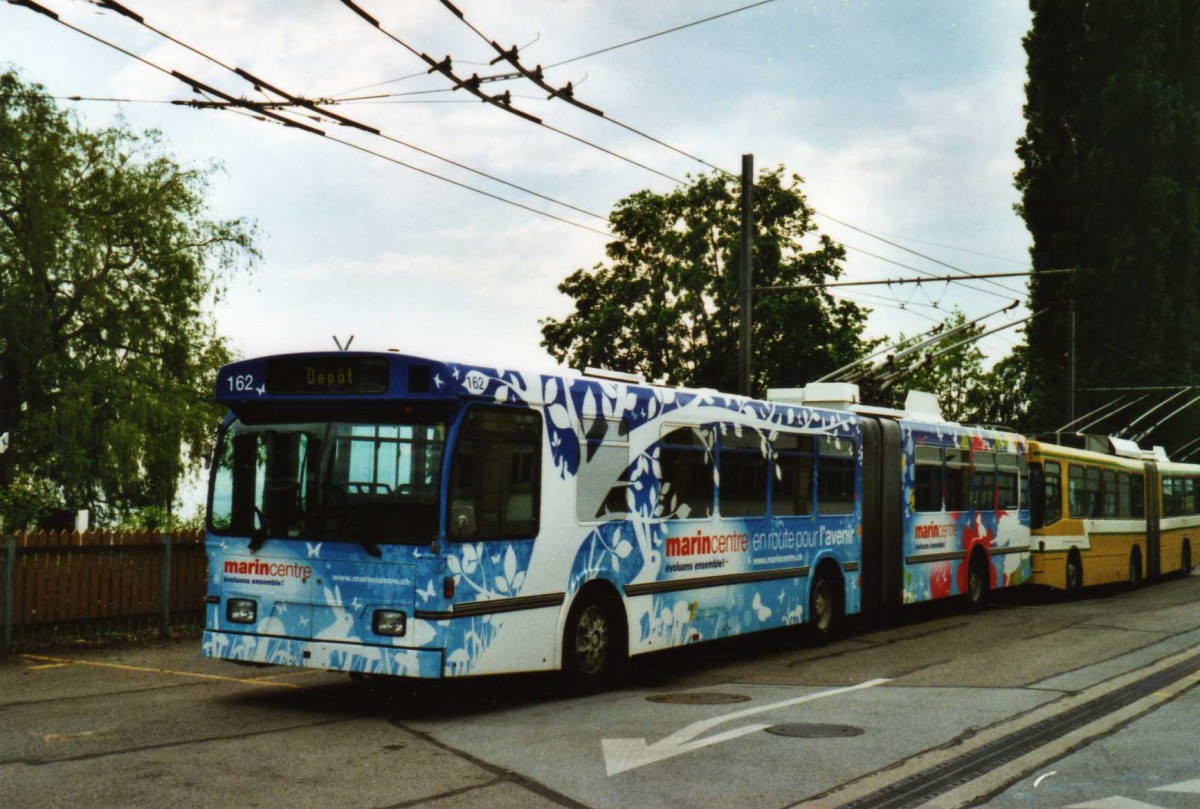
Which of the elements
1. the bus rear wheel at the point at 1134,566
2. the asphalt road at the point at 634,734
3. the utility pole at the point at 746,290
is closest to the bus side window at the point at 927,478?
the utility pole at the point at 746,290

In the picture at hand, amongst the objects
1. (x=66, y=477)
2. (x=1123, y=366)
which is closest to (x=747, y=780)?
(x=66, y=477)

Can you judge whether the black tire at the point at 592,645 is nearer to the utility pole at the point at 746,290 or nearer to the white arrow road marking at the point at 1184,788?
the white arrow road marking at the point at 1184,788

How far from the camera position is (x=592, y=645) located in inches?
420

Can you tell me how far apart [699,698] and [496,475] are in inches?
102

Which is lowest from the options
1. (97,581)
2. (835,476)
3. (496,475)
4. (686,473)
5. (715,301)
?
(97,581)

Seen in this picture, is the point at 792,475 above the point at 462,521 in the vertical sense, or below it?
above

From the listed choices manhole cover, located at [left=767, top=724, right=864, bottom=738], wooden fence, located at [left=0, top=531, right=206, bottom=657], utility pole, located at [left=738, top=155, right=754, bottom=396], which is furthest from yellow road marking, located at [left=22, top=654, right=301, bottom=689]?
utility pole, located at [left=738, top=155, right=754, bottom=396]

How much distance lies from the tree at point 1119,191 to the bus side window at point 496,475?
32.5m

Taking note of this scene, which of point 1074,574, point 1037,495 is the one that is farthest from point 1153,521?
point 1037,495

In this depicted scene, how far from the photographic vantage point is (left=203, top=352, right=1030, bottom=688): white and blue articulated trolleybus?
9195mm

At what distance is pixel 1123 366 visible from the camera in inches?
1591

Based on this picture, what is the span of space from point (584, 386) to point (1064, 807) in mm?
5300

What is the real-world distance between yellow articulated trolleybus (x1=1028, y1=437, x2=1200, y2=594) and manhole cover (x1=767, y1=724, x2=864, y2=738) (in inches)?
523

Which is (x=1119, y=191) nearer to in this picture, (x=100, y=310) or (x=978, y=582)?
(x=978, y=582)
